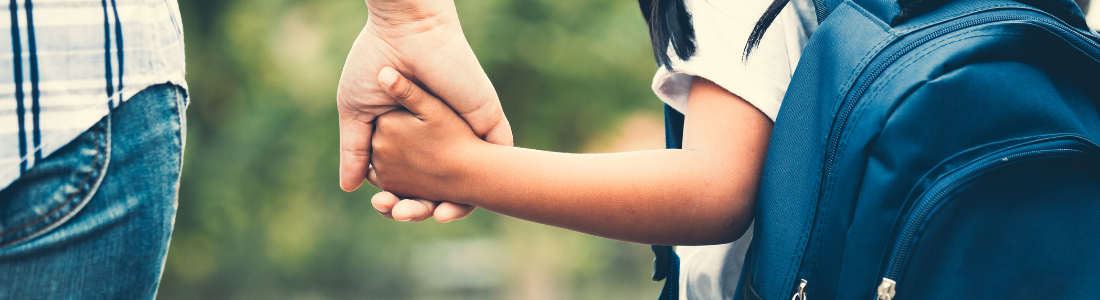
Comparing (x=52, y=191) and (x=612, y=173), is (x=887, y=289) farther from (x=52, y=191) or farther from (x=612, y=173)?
(x=52, y=191)

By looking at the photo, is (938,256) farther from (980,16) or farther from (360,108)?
(360,108)

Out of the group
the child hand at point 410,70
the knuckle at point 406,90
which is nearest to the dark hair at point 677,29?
the child hand at point 410,70

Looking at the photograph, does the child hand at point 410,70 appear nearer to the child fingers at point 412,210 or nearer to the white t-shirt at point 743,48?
the child fingers at point 412,210

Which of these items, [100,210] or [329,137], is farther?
[329,137]

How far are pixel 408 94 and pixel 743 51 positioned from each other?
48 centimetres

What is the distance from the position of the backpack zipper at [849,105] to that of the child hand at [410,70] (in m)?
0.46

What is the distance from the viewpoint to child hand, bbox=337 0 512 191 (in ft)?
2.79

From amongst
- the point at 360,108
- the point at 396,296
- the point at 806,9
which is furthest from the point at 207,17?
the point at 806,9

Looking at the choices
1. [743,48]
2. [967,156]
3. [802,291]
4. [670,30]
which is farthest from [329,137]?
[967,156]

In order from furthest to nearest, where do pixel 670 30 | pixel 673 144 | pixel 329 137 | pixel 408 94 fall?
pixel 329 137 → pixel 673 144 → pixel 670 30 → pixel 408 94

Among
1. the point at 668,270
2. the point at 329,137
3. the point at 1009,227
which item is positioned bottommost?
the point at 329,137

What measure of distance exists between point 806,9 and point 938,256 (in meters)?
0.43

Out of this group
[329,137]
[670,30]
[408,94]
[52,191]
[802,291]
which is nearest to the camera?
[52,191]

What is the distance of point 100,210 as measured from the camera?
675 millimetres
